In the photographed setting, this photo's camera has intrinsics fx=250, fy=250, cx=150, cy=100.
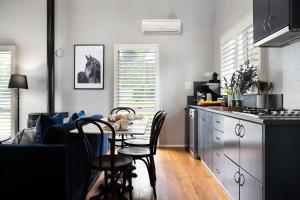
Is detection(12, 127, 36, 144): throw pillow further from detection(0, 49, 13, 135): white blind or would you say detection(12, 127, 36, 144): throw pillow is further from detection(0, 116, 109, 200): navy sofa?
detection(0, 49, 13, 135): white blind

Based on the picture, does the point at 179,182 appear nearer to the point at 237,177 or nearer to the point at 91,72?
the point at 237,177

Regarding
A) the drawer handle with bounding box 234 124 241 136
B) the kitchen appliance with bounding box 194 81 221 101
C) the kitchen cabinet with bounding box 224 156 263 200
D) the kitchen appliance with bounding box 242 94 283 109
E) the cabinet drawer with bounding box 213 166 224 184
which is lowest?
the cabinet drawer with bounding box 213 166 224 184

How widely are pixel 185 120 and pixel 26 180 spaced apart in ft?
11.5

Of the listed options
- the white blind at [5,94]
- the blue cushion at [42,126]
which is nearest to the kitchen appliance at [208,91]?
the blue cushion at [42,126]

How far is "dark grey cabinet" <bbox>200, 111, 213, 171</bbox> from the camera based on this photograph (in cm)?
323

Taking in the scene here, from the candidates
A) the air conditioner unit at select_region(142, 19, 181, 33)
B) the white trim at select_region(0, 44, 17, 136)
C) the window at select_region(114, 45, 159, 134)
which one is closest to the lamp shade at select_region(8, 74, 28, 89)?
the white trim at select_region(0, 44, 17, 136)

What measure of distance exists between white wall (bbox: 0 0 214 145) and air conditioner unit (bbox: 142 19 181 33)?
16cm

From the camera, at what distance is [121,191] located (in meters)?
2.63

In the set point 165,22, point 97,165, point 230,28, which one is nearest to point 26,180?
point 97,165

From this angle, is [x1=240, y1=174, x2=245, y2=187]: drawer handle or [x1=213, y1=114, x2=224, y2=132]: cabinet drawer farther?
[x1=213, y1=114, x2=224, y2=132]: cabinet drawer

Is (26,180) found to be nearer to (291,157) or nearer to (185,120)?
(291,157)

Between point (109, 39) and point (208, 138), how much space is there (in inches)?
117

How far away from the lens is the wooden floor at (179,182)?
2.66 metres

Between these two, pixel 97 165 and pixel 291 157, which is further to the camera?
pixel 97 165
